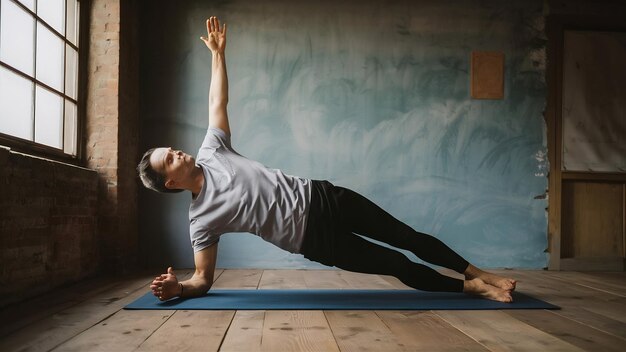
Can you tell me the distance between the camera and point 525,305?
101 inches

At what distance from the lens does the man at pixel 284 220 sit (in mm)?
2543

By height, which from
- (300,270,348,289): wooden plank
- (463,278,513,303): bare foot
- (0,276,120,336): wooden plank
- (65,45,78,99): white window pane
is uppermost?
(65,45,78,99): white window pane

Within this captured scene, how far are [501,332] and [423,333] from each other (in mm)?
315

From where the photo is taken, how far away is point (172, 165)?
2551 mm

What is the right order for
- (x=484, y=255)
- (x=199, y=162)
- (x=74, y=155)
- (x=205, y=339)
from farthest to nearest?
1. (x=484, y=255)
2. (x=74, y=155)
3. (x=199, y=162)
4. (x=205, y=339)

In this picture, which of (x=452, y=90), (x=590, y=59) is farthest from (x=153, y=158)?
(x=590, y=59)

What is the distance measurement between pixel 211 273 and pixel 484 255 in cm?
254

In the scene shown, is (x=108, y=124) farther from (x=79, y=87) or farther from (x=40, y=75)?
(x=40, y=75)

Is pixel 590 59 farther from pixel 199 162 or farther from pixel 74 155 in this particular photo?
pixel 74 155

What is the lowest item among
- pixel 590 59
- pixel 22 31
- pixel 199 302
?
pixel 199 302

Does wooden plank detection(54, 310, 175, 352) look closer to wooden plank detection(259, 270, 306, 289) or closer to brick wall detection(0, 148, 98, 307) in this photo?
brick wall detection(0, 148, 98, 307)

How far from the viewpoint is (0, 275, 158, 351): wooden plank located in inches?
72.4

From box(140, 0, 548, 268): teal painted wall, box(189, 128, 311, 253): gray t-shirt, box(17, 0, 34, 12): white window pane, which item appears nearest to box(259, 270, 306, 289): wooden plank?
box(140, 0, 548, 268): teal painted wall

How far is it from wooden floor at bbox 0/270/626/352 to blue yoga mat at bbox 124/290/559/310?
0.08 meters
